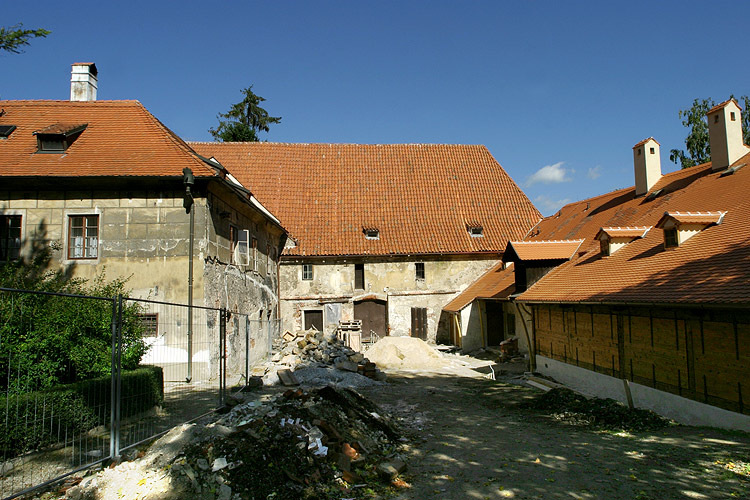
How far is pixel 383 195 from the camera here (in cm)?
2788

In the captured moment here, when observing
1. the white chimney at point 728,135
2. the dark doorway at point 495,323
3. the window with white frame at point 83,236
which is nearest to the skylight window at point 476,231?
the dark doorway at point 495,323

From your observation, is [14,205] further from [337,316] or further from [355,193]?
[355,193]

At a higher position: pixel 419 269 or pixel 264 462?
pixel 419 269

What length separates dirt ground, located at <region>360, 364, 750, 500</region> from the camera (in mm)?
5844

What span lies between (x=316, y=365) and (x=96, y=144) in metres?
9.41

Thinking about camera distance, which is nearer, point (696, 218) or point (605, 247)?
point (696, 218)

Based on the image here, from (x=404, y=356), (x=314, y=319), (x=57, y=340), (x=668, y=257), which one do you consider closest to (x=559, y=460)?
(x=668, y=257)

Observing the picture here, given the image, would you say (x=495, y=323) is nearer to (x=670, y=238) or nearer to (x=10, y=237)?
(x=670, y=238)

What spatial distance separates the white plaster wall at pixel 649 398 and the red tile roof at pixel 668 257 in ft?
6.25

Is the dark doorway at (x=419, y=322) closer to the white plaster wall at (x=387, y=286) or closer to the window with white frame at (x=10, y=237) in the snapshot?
the white plaster wall at (x=387, y=286)

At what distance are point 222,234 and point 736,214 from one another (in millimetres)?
13275

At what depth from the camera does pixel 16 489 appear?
5.68m

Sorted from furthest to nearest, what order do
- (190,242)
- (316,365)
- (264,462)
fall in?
(316,365) < (190,242) < (264,462)

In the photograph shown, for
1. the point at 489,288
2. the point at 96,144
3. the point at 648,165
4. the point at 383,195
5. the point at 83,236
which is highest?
the point at 383,195
